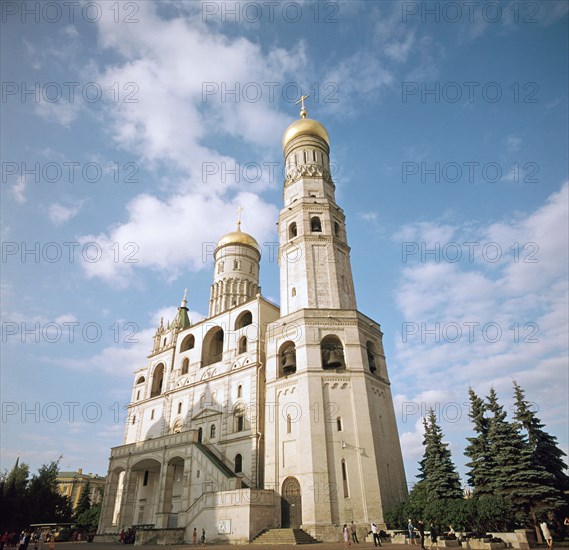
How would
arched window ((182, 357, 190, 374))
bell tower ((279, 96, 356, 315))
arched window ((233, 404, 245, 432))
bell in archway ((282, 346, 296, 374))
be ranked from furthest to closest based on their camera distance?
arched window ((182, 357, 190, 374)), bell tower ((279, 96, 356, 315)), arched window ((233, 404, 245, 432)), bell in archway ((282, 346, 296, 374))

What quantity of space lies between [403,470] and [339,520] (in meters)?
5.92

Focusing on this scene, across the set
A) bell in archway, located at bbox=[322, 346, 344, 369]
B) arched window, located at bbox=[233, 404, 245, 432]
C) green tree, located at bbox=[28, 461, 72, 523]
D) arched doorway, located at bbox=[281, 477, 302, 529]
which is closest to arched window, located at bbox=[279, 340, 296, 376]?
bell in archway, located at bbox=[322, 346, 344, 369]

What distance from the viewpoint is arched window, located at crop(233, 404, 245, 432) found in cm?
2797

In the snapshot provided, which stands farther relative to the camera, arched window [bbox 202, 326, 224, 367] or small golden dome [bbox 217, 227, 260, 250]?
small golden dome [bbox 217, 227, 260, 250]

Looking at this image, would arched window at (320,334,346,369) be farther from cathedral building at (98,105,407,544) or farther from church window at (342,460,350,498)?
church window at (342,460,350,498)

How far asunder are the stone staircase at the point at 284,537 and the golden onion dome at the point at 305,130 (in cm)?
2929

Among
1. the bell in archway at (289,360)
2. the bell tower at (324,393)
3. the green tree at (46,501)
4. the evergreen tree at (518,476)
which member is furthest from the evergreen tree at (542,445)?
the green tree at (46,501)

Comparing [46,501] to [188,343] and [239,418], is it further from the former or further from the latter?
[239,418]

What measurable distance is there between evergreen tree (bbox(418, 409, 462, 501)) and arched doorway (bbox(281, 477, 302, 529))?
7227 mm

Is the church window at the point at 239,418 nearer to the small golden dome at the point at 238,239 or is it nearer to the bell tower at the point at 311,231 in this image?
the bell tower at the point at 311,231

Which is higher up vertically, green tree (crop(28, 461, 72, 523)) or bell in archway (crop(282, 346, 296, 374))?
bell in archway (crop(282, 346, 296, 374))

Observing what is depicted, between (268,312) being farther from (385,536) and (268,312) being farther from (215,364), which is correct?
(385,536)

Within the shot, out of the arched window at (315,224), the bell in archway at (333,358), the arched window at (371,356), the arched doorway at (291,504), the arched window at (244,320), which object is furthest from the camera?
the arched window at (244,320)

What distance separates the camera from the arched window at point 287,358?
26891 millimetres
